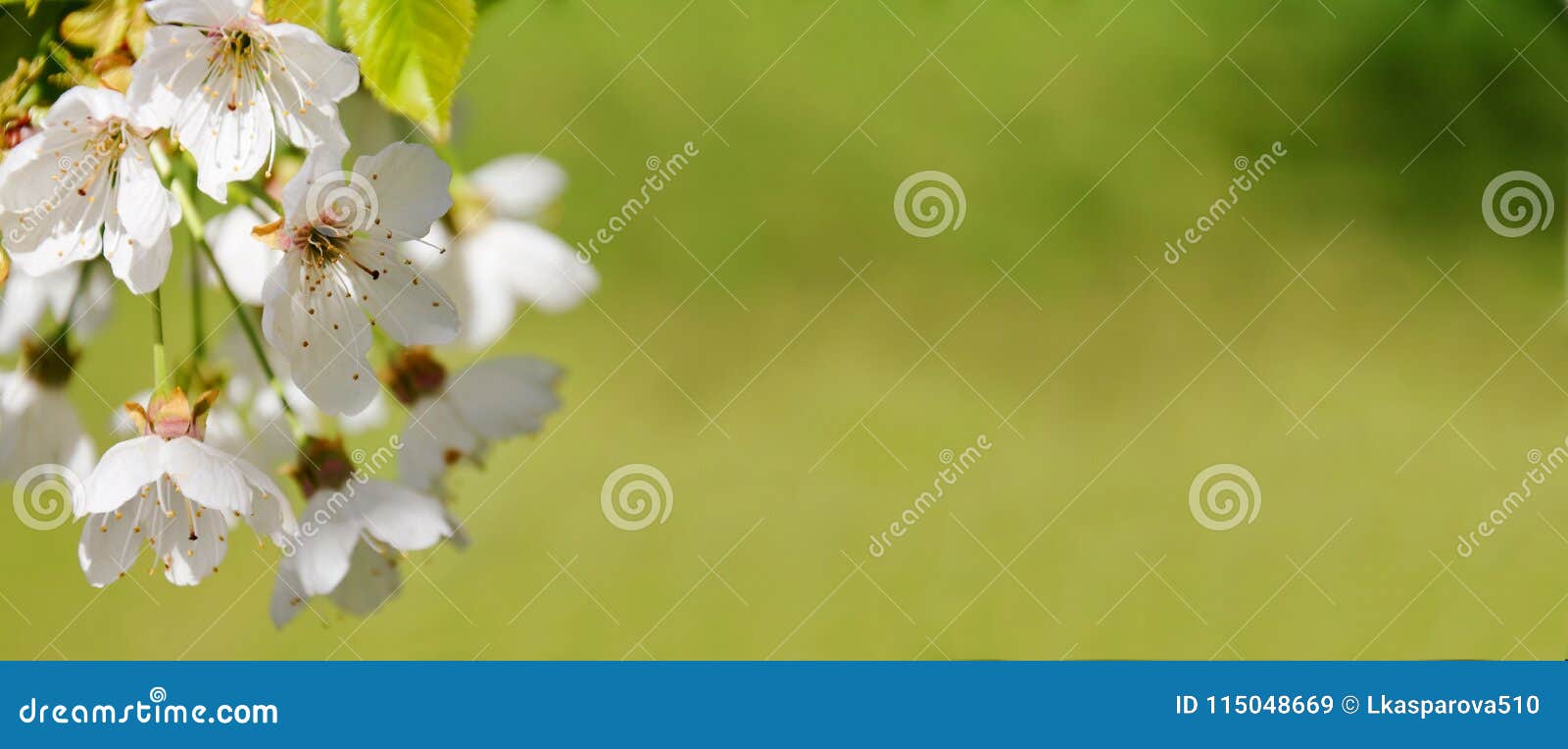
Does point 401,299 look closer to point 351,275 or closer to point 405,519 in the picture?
point 351,275

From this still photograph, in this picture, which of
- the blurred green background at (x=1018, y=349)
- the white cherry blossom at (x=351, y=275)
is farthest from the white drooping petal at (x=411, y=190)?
the blurred green background at (x=1018, y=349)

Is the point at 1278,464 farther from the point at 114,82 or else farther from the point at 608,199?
the point at 114,82

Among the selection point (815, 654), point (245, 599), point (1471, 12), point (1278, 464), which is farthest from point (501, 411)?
point (1471, 12)

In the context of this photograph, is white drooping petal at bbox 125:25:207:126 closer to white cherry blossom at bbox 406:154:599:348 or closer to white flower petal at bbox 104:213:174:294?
white flower petal at bbox 104:213:174:294

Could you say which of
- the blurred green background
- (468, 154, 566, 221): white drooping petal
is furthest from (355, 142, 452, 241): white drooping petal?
the blurred green background

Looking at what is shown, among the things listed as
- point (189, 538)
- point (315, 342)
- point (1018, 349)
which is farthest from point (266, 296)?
point (1018, 349)
